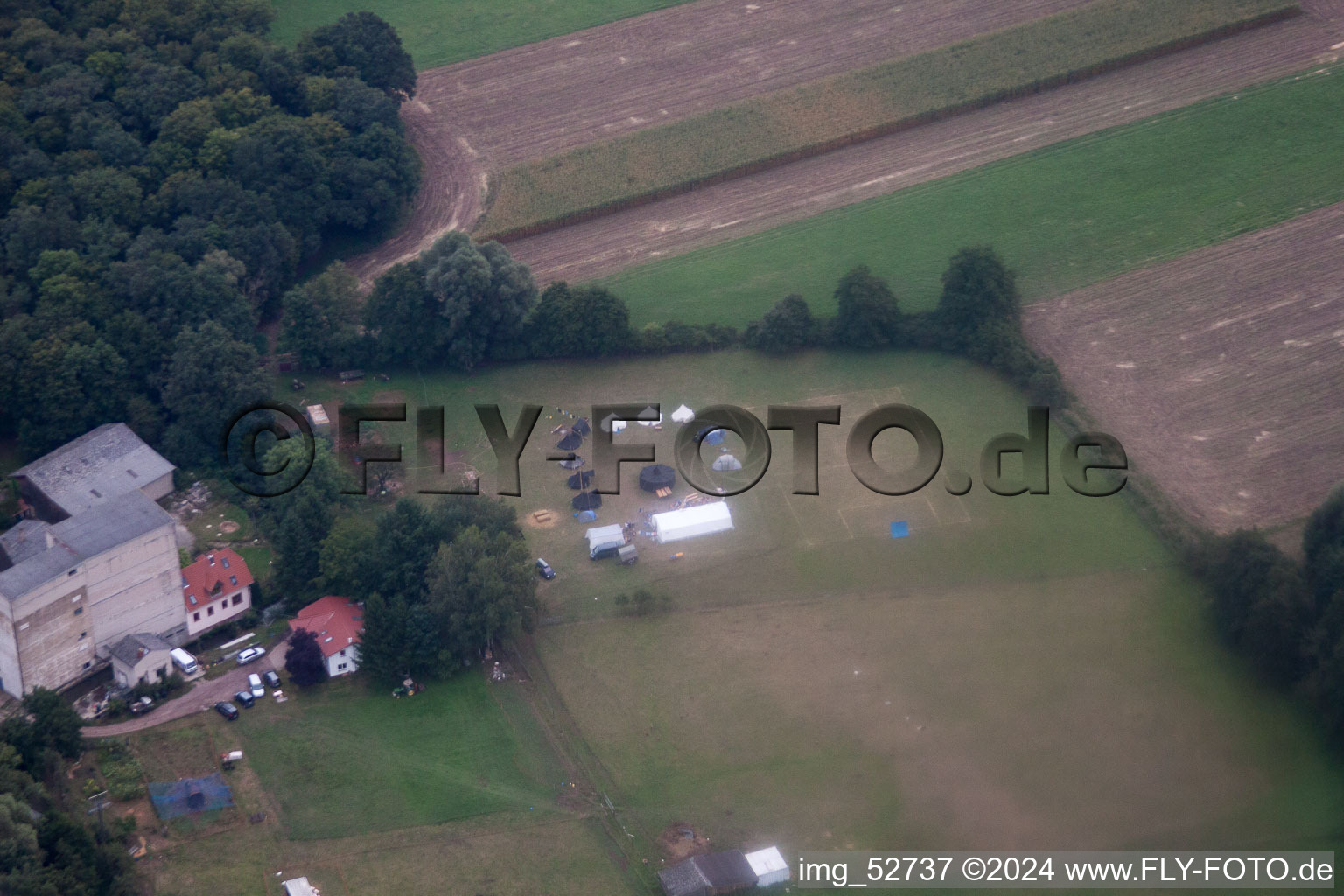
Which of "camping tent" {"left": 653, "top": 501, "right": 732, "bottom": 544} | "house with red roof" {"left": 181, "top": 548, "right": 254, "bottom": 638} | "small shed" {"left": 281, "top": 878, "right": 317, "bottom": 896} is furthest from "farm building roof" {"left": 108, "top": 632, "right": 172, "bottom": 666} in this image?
"camping tent" {"left": 653, "top": 501, "right": 732, "bottom": 544}

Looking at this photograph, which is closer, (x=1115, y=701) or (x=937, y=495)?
(x=1115, y=701)

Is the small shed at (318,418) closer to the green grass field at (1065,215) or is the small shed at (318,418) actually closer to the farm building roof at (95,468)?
the farm building roof at (95,468)

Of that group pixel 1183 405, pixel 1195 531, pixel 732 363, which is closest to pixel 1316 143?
pixel 1183 405

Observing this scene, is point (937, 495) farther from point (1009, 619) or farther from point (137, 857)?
point (137, 857)

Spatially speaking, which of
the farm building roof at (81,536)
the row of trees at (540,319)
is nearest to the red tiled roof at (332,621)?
the farm building roof at (81,536)

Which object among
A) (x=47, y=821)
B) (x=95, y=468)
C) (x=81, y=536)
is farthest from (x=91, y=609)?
(x=95, y=468)
